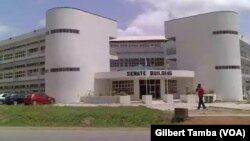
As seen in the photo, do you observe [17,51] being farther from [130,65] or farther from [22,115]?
[22,115]

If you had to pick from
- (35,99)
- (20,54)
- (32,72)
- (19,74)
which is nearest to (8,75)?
(19,74)

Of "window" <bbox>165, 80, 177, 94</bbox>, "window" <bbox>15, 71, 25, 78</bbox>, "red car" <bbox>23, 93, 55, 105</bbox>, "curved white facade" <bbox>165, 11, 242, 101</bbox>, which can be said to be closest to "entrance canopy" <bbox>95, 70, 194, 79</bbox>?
"window" <bbox>165, 80, 177, 94</bbox>

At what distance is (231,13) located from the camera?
63.0 metres

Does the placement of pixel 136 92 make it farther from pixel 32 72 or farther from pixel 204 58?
pixel 32 72

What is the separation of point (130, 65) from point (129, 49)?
9.57 ft

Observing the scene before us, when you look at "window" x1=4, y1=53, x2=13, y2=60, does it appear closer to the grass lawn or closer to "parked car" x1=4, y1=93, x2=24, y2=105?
"parked car" x1=4, y1=93, x2=24, y2=105

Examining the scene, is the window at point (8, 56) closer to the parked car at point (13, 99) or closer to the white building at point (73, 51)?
the white building at point (73, 51)

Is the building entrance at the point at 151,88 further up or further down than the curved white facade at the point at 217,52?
further down

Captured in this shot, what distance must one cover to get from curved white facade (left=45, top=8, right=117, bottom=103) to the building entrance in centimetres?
759

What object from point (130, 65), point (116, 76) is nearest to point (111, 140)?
point (116, 76)

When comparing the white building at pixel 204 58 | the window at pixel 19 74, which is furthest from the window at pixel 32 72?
the white building at pixel 204 58

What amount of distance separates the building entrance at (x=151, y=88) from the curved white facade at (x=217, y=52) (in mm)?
7703

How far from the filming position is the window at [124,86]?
5953 centimetres

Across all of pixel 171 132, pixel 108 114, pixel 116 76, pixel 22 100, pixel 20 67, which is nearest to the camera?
pixel 171 132
